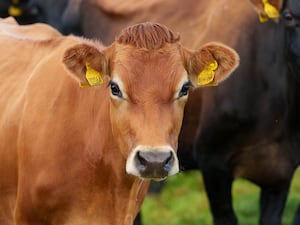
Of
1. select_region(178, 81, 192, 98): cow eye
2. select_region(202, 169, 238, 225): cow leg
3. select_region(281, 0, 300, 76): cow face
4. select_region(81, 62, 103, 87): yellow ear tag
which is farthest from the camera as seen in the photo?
select_region(202, 169, 238, 225): cow leg

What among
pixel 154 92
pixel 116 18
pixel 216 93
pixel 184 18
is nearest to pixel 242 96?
pixel 216 93

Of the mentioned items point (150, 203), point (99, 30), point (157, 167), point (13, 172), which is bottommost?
point (150, 203)

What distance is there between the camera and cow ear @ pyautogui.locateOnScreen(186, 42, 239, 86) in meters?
5.36

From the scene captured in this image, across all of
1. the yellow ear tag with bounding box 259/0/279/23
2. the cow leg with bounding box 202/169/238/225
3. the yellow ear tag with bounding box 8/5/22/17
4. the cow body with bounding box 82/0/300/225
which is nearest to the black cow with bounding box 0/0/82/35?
the yellow ear tag with bounding box 8/5/22/17

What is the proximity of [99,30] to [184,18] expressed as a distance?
2.98 feet

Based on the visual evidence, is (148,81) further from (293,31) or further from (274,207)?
(274,207)

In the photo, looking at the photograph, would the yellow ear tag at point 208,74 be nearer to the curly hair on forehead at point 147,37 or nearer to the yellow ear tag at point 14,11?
the curly hair on forehead at point 147,37

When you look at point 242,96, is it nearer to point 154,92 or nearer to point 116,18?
point 116,18

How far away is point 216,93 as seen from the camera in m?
7.14

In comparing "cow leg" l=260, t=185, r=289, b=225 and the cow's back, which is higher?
the cow's back

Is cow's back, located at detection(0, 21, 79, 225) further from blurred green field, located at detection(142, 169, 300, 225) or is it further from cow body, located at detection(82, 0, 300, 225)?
blurred green field, located at detection(142, 169, 300, 225)

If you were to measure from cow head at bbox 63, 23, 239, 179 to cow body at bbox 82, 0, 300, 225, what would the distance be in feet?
5.56

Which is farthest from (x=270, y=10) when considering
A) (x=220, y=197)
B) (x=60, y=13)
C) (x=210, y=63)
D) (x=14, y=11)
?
(x=14, y=11)

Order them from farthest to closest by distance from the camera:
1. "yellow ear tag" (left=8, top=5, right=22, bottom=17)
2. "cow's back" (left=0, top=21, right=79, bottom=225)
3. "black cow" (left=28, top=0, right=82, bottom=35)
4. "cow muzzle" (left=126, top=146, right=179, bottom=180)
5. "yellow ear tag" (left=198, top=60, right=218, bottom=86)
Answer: "yellow ear tag" (left=8, top=5, right=22, bottom=17) < "black cow" (left=28, top=0, right=82, bottom=35) < "cow's back" (left=0, top=21, right=79, bottom=225) < "yellow ear tag" (left=198, top=60, right=218, bottom=86) < "cow muzzle" (left=126, top=146, right=179, bottom=180)
